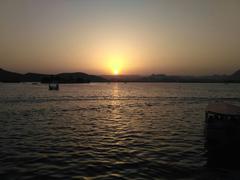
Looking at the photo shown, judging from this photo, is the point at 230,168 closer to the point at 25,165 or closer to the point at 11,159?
the point at 25,165

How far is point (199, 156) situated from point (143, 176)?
21.3ft

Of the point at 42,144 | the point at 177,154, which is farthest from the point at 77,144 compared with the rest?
the point at 177,154

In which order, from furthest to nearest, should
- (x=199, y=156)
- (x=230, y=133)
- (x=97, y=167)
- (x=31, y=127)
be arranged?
1. (x=31, y=127)
2. (x=230, y=133)
3. (x=199, y=156)
4. (x=97, y=167)

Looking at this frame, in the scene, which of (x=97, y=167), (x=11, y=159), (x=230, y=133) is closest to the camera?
(x=97, y=167)

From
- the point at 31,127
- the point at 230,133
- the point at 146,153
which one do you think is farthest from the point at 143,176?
the point at 31,127

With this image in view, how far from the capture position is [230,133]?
2230cm

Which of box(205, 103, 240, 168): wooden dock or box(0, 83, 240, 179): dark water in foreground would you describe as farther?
box(205, 103, 240, 168): wooden dock

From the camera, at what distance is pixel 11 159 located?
18031 millimetres

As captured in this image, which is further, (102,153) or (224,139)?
(224,139)

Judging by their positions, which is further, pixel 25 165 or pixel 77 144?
pixel 77 144

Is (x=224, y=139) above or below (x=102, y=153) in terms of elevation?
above

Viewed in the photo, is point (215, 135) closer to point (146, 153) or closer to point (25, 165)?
point (146, 153)

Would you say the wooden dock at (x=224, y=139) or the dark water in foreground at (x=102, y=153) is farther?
the wooden dock at (x=224, y=139)

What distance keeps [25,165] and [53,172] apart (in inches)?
95.5
